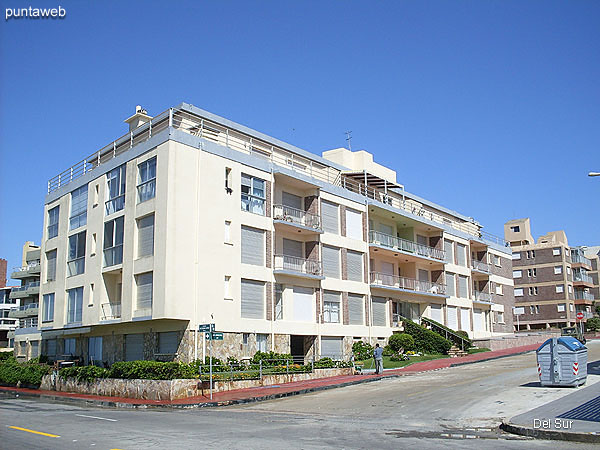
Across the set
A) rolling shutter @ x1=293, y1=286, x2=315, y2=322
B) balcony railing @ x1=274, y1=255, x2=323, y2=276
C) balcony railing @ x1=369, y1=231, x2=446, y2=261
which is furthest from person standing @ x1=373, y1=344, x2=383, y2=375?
balcony railing @ x1=369, y1=231, x2=446, y2=261

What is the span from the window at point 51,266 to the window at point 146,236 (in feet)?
38.8

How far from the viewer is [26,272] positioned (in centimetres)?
6756

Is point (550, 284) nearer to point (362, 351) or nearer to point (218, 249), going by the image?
point (362, 351)

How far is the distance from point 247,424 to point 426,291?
3521cm

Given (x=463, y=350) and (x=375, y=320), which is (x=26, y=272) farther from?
(x=463, y=350)

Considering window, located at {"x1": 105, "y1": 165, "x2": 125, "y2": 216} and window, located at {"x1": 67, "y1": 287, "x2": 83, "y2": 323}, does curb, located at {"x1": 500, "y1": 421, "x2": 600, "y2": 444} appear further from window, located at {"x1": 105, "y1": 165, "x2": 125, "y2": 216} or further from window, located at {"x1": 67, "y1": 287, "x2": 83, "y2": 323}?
window, located at {"x1": 67, "y1": 287, "x2": 83, "y2": 323}

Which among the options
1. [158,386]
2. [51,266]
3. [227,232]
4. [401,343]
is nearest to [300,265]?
[227,232]

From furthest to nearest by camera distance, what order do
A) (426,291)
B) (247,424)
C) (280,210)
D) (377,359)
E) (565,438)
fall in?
(426,291)
(280,210)
(377,359)
(247,424)
(565,438)

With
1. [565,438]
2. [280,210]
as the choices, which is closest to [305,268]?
[280,210]

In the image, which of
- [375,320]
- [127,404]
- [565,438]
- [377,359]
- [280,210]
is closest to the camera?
[565,438]

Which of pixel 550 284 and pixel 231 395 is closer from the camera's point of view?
pixel 231 395

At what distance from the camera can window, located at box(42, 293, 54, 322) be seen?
4116cm

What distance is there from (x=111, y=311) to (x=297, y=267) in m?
11.4

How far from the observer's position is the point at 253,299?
1366 inches
